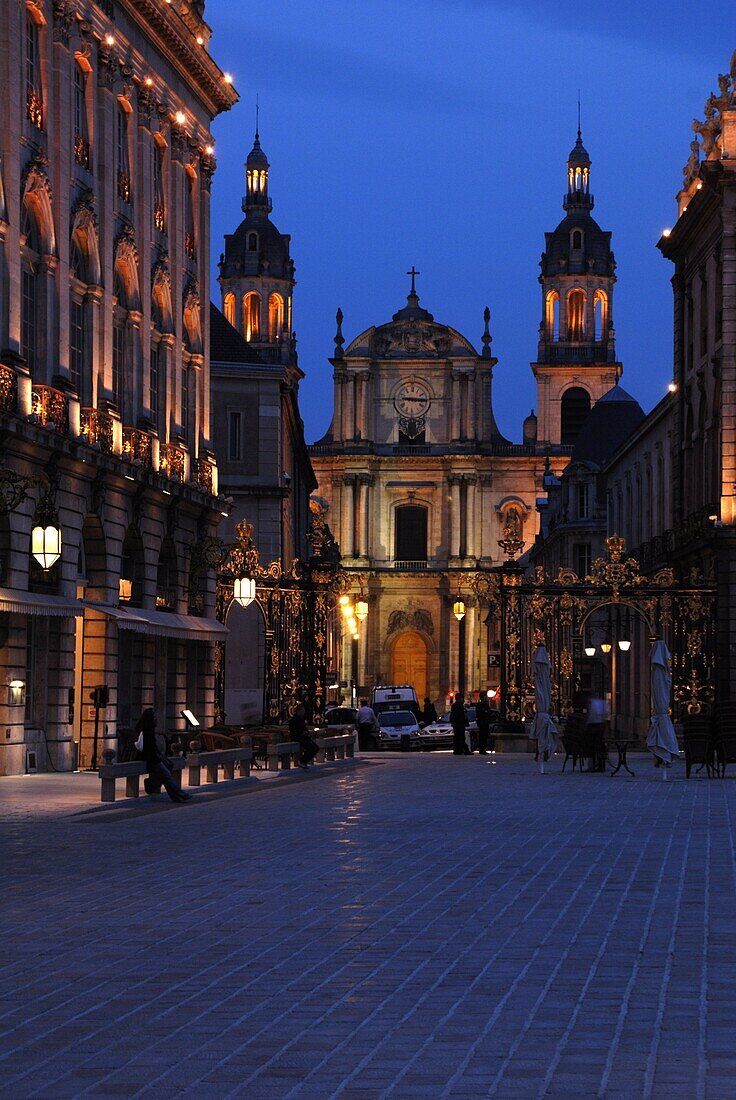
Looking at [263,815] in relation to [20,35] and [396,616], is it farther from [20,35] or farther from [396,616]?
[396,616]

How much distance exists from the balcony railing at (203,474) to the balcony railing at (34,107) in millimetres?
12198

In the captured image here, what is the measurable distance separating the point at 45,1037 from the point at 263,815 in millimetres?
14341

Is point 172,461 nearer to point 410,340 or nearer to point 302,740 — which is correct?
point 302,740

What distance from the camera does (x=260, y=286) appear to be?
366ft

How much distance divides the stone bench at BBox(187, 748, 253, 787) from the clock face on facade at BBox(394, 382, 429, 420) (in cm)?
7710

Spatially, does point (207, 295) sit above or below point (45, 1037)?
above

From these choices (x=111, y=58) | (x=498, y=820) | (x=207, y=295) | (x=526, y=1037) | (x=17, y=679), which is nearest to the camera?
(x=526, y=1037)

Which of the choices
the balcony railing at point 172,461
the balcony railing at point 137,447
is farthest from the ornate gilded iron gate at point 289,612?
the balcony railing at point 137,447

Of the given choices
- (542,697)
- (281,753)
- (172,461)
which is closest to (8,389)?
(281,753)

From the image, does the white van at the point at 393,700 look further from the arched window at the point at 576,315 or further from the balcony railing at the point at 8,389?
the arched window at the point at 576,315

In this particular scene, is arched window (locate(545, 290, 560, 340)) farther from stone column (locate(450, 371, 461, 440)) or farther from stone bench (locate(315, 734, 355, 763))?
stone bench (locate(315, 734, 355, 763))

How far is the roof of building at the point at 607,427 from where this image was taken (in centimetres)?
9300

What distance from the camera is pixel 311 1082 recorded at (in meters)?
8.05

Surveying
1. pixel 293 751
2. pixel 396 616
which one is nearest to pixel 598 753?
pixel 293 751
